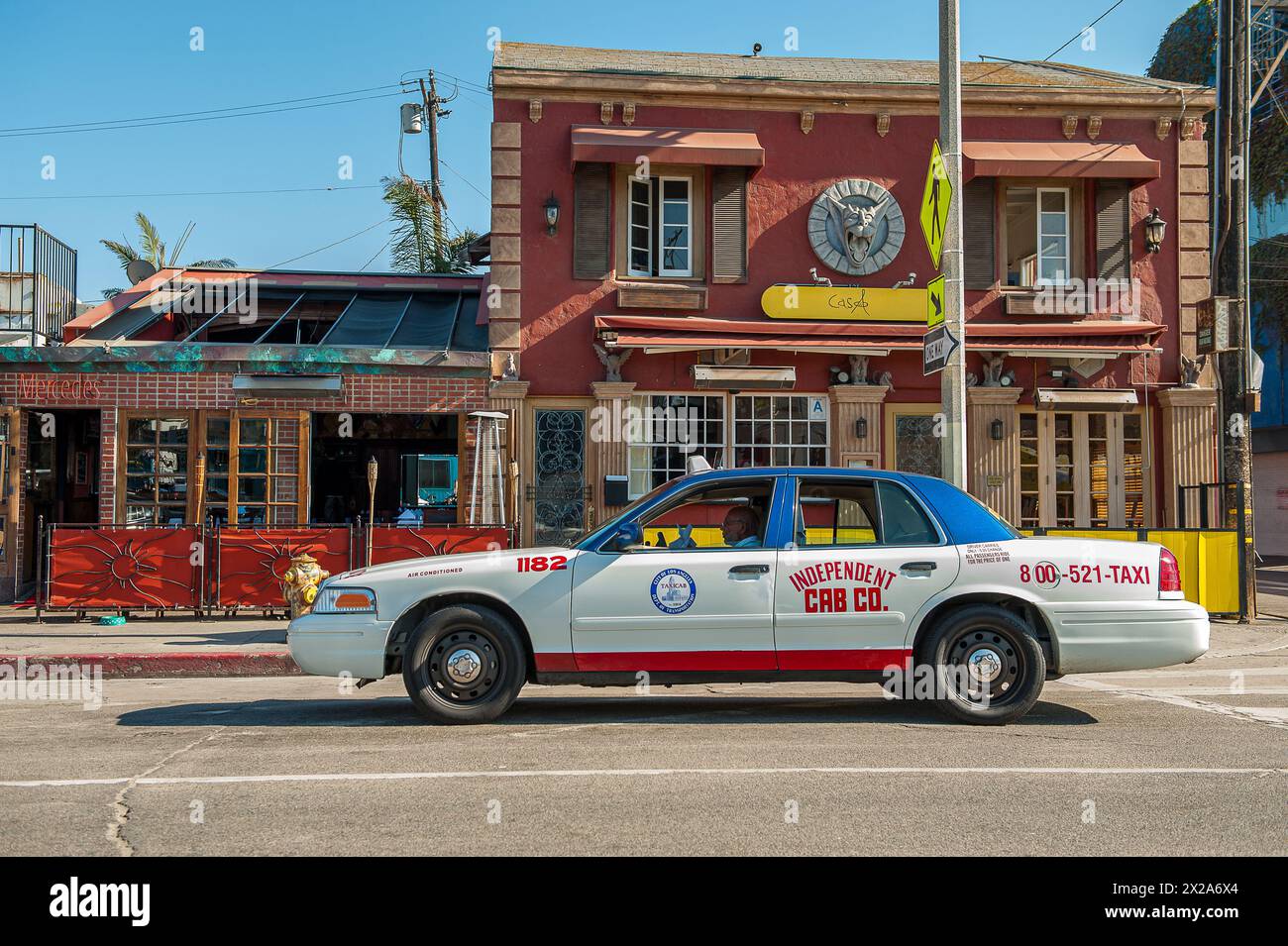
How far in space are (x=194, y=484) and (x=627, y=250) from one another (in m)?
6.78

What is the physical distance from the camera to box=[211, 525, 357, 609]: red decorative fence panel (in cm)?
1280

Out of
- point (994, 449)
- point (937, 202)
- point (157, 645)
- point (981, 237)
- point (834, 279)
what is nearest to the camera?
point (157, 645)

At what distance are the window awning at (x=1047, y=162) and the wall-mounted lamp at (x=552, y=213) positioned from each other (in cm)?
593

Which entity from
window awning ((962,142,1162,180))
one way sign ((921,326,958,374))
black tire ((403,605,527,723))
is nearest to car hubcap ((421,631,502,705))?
black tire ((403,605,527,723))

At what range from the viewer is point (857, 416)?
15.8m

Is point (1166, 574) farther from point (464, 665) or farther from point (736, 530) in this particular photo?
point (464, 665)

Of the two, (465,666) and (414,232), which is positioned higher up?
(414,232)

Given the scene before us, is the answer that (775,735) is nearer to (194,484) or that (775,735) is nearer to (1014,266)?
(194,484)

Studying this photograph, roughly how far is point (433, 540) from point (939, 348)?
19.9ft

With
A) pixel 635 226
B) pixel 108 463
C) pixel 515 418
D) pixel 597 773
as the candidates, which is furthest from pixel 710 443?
pixel 597 773

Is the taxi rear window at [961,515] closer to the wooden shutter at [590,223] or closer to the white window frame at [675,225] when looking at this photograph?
the wooden shutter at [590,223]

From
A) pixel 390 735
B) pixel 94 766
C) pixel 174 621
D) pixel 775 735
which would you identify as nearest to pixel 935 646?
pixel 775 735

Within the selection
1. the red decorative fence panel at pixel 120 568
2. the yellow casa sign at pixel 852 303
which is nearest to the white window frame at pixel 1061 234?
the yellow casa sign at pixel 852 303
